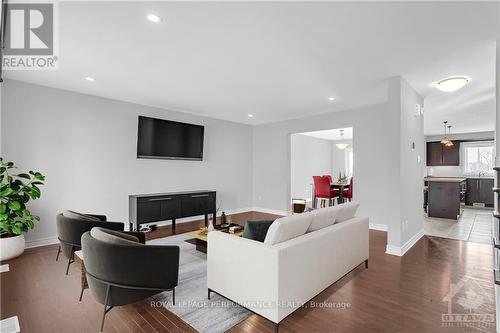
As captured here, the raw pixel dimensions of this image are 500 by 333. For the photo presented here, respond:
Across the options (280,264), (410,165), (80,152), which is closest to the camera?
(280,264)

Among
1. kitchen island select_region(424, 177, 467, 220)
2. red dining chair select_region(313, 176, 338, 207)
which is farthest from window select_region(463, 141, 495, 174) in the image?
red dining chair select_region(313, 176, 338, 207)

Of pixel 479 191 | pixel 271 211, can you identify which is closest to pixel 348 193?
pixel 271 211

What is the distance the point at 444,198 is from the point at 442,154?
394 centimetres

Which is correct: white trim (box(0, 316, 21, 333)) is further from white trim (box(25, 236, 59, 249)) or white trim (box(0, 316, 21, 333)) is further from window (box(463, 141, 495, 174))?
window (box(463, 141, 495, 174))

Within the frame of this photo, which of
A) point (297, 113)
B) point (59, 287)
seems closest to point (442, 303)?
point (59, 287)

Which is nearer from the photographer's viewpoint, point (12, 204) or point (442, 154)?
point (12, 204)

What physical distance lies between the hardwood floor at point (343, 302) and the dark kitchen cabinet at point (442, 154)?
6.99 metres

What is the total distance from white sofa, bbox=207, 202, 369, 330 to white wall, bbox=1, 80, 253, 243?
3315 millimetres

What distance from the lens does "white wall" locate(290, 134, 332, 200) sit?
8.84m

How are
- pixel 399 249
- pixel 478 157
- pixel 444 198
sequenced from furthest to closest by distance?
1. pixel 478 157
2. pixel 444 198
3. pixel 399 249

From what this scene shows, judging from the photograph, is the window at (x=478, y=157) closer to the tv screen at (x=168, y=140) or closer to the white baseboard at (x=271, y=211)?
the white baseboard at (x=271, y=211)

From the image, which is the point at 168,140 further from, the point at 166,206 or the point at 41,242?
the point at 41,242

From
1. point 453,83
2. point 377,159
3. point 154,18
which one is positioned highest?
point 154,18

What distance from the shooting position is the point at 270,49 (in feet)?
8.98
